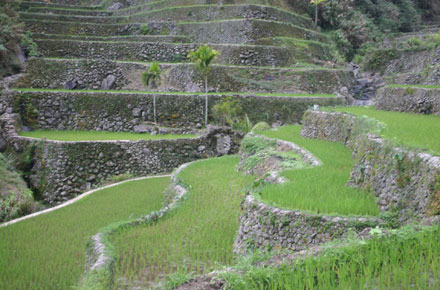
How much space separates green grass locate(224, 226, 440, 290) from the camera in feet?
10.1

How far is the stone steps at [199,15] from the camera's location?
28.3 meters

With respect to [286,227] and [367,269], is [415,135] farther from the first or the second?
[367,269]

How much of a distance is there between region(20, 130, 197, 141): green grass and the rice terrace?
18cm

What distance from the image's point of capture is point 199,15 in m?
29.7

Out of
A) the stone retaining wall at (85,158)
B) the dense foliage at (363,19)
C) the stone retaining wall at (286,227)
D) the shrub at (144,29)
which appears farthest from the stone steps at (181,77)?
the stone retaining wall at (286,227)

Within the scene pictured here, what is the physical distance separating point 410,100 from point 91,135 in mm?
14267

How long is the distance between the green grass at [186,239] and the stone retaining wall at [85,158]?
6.26 m

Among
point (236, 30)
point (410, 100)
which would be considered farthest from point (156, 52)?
point (410, 100)

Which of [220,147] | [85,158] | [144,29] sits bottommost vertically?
[220,147]

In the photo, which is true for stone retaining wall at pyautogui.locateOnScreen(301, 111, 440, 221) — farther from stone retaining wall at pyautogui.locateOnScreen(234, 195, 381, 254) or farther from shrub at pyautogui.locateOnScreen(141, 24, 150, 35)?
shrub at pyautogui.locateOnScreen(141, 24, 150, 35)

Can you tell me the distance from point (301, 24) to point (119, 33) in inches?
596

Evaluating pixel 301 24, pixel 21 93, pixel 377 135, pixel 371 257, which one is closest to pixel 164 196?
pixel 377 135

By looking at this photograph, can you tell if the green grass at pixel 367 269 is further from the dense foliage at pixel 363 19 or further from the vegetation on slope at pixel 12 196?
Result: the dense foliage at pixel 363 19

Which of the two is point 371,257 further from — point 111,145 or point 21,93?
point 21,93
